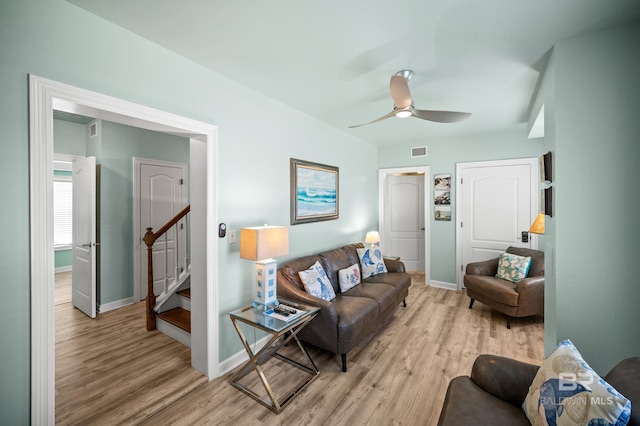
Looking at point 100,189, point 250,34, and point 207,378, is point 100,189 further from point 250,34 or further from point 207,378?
point 250,34

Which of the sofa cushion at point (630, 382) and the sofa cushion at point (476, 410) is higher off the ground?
the sofa cushion at point (630, 382)

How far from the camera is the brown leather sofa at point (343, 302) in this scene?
252 centimetres

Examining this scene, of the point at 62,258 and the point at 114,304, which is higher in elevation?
the point at 62,258

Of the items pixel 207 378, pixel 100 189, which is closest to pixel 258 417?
pixel 207 378

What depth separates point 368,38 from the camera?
1914mm

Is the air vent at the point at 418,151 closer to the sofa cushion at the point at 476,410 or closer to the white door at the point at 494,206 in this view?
the white door at the point at 494,206

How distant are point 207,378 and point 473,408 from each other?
204 cm

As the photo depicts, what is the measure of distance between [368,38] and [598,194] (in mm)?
→ 1837

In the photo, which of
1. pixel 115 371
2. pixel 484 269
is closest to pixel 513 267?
pixel 484 269

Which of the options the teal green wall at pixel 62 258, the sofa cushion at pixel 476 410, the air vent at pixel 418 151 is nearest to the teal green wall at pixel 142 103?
the sofa cushion at pixel 476 410

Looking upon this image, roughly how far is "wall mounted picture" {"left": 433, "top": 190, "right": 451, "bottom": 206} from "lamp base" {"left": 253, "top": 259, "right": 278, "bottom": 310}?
3.50 m

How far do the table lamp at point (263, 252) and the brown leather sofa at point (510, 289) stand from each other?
2.74 metres

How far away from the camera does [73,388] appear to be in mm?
2264

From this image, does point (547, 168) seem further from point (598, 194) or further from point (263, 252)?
point (263, 252)
